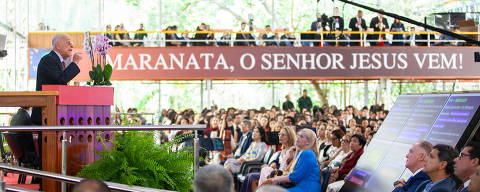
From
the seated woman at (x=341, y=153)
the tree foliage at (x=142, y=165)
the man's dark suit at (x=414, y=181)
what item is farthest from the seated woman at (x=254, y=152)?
the tree foliage at (x=142, y=165)

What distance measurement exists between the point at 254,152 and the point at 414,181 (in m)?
5.56

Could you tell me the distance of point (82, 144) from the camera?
18.0 ft

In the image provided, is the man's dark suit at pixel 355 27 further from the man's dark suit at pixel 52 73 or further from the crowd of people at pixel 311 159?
the man's dark suit at pixel 52 73

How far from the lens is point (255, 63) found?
2055 cm

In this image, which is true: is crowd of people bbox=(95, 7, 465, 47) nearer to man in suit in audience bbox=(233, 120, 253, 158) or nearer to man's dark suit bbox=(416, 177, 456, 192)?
man in suit in audience bbox=(233, 120, 253, 158)

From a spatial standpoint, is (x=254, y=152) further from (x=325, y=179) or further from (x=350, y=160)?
(x=325, y=179)

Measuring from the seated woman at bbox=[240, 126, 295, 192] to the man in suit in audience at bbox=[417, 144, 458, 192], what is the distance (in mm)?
3937

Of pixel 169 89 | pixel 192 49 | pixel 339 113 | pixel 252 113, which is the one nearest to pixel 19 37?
pixel 192 49

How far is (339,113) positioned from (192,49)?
5.05 m

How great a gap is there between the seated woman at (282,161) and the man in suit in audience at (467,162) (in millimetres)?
4166

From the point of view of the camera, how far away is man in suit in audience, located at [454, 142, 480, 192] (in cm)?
503

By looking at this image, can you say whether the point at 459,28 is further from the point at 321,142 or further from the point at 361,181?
the point at 361,181

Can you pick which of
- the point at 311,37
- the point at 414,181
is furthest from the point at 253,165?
the point at 311,37

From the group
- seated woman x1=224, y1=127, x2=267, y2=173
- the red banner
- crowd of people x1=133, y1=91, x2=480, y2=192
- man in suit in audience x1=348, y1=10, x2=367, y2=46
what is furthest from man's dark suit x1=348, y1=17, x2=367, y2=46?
seated woman x1=224, y1=127, x2=267, y2=173
